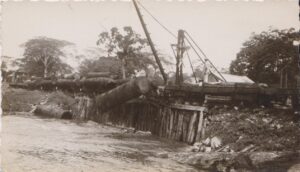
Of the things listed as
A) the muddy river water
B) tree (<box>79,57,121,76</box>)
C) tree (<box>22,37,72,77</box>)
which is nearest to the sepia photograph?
the muddy river water

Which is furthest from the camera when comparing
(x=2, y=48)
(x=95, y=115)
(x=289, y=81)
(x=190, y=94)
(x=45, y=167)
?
(x=95, y=115)

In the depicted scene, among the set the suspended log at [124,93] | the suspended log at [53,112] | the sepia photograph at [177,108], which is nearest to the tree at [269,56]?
the sepia photograph at [177,108]

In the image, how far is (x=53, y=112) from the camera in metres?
17.4

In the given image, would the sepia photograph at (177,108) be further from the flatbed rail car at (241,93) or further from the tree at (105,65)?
the tree at (105,65)

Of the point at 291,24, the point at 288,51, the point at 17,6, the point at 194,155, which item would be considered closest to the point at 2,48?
the point at 17,6

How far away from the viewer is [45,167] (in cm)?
798

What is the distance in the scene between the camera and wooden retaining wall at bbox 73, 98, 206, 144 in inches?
456

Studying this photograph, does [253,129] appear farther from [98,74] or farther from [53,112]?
[98,74]

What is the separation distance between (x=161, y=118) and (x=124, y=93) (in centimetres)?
166

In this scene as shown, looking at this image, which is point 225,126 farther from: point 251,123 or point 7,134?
point 7,134

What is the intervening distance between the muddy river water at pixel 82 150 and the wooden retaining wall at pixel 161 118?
407 millimetres

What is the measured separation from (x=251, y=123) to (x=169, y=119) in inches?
115

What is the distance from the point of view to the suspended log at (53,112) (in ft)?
56.5

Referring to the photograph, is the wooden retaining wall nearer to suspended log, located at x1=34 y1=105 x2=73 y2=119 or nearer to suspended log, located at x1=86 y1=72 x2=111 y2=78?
Answer: suspended log, located at x1=34 y1=105 x2=73 y2=119
